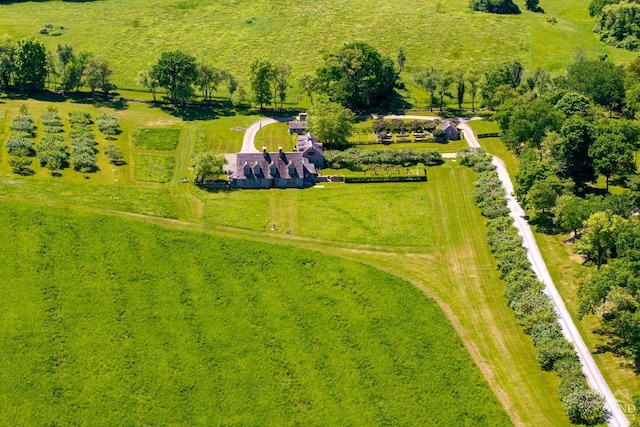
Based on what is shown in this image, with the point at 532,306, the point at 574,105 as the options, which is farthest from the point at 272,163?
the point at 574,105

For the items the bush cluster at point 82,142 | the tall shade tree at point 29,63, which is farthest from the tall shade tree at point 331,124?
the tall shade tree at point 29,63

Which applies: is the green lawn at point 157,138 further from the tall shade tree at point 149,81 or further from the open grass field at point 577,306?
the open grass field at point 577,306

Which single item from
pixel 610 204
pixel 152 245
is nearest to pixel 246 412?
pixel 152 245

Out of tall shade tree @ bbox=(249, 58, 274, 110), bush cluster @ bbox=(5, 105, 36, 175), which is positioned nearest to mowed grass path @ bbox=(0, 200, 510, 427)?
bush cluster @ bbox=(5, 105, 36, 175)

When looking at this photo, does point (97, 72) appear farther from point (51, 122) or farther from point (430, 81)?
point (430, 81)

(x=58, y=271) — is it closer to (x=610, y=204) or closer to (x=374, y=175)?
(x=374, y=175)

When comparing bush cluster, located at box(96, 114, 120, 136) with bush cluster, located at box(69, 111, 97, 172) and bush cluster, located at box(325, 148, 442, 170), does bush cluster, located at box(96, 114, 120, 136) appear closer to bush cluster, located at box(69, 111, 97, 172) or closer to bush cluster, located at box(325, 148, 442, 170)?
bush cluster, located at box(69, 111, 97, 172)

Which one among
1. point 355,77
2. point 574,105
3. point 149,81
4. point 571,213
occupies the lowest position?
point 571,213
